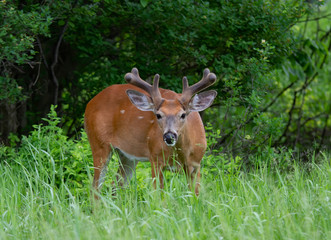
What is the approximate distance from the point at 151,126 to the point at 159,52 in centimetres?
225

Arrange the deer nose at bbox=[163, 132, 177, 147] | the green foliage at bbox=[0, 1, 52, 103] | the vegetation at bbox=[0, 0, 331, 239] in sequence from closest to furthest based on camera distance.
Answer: the vegetation at bbox=[0, 0, 331, 239], the deer nose at bbox=[163, 132, 177, 147], the green foliage at bbox=[0, 1, 52, 103]

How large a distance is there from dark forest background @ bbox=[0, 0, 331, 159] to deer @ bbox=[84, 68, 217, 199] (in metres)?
0.83

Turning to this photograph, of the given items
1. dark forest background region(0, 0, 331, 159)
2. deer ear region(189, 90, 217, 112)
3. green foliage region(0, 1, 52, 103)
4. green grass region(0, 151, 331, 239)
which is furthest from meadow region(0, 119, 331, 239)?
dark forest background region(0, 0, 331, 159)

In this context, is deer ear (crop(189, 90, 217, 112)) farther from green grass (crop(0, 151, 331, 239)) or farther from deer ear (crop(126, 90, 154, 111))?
green grass (crop(0, 151, 331, 239))

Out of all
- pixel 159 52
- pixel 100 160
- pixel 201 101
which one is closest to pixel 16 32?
pixel 100 160

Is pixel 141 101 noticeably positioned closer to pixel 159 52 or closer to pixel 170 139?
pixel 170 139

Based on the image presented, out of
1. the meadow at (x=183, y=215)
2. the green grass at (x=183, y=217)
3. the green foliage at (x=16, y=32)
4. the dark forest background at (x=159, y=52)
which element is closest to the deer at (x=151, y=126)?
the meadow at (x=183, y=215)

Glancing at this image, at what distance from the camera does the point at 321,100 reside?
11586mm

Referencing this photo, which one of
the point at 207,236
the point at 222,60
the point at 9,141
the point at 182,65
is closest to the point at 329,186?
the point at 207,236

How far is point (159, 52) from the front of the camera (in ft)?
25.7

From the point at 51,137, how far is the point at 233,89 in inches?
86.0

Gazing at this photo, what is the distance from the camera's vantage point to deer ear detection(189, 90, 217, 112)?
17.9ft

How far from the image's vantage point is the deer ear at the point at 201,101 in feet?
17.9

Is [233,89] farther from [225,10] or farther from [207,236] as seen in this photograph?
[207,236]
